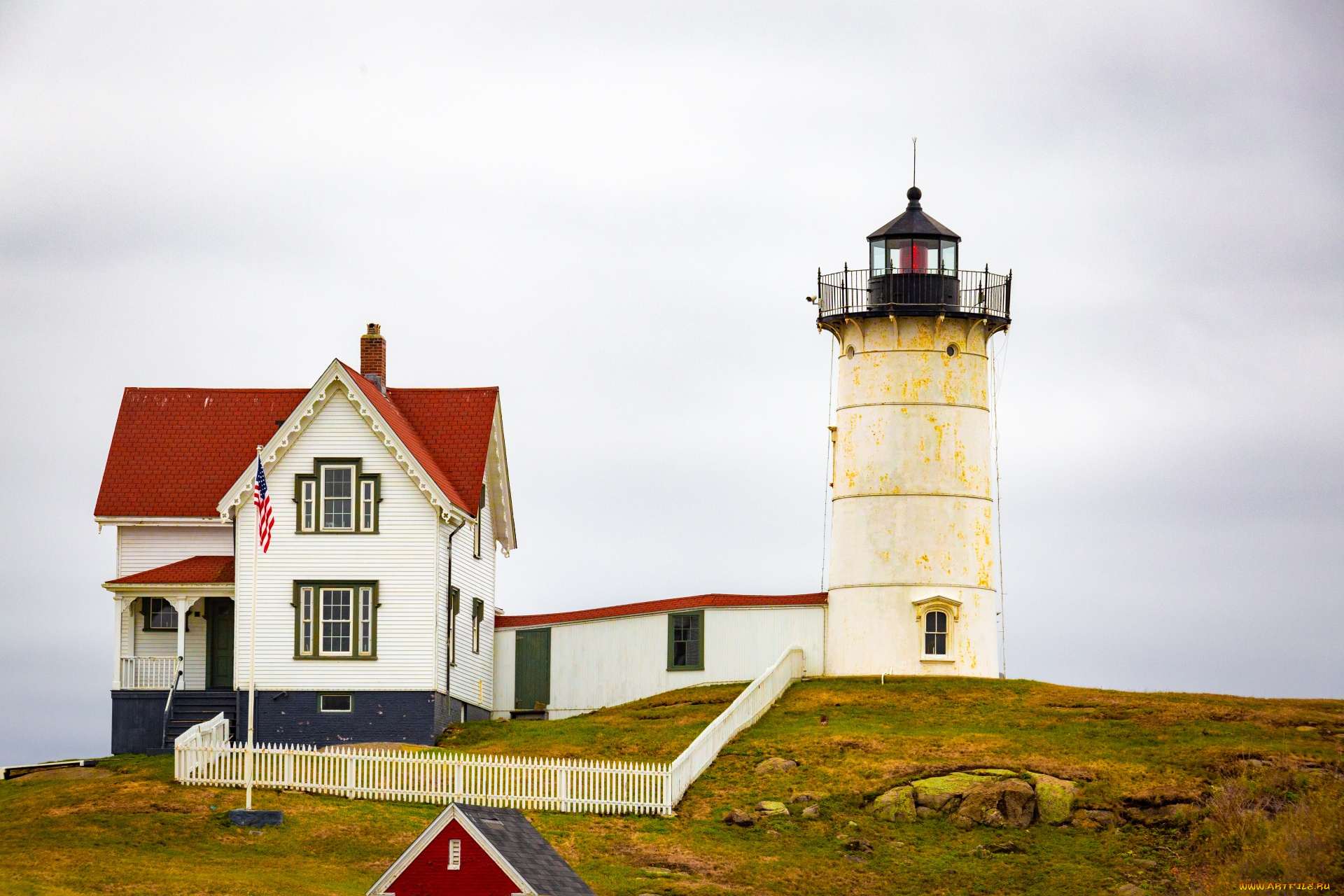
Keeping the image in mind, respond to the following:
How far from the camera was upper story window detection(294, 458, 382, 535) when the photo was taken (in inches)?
1829

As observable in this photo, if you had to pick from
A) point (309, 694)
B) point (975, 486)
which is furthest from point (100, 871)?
point (975, 486)

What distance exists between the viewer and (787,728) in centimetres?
4447

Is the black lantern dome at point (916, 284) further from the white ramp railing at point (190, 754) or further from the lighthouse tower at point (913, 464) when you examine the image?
the white ramp railing at point (190, 754)

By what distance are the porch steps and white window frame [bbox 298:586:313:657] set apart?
206cm

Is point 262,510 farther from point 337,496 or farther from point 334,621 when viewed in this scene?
point 334,621

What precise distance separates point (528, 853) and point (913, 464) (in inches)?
910

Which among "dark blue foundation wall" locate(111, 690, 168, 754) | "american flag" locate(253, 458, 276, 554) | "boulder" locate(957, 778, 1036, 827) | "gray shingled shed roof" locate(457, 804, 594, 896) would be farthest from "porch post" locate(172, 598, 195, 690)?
"boulder" locate(957, 778, 1036, 827)

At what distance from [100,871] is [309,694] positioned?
44.9 ft

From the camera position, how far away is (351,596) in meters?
46.3

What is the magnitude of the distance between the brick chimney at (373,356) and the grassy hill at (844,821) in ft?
36.4

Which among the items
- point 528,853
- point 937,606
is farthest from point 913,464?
point 528,853

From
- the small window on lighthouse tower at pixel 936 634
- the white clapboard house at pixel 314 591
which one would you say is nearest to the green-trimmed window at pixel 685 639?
the white clapboard house at pixel 314 591

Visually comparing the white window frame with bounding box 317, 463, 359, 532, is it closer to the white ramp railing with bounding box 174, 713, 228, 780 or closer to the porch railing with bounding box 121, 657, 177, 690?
the porch railing with bounding box 121, 657, 177, 690

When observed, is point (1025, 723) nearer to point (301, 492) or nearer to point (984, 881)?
point (984, 881)
